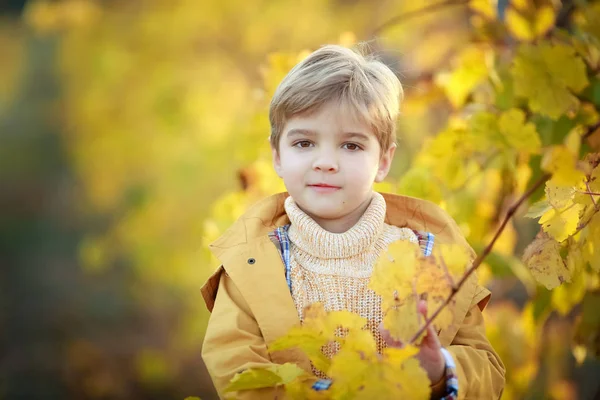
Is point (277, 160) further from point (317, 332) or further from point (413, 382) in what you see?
point (413, 382)

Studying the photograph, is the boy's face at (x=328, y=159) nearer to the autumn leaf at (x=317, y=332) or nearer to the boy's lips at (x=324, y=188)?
the boy's lips at (x=324, y=188)

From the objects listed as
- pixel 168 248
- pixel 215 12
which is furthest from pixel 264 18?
pixel 168 248

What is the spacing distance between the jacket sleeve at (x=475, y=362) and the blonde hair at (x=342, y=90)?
0.42 meters

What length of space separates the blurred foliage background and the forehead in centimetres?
301

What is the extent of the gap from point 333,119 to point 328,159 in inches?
3.3

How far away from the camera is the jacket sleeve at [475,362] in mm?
1495

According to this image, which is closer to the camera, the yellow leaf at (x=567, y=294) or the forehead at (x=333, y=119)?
the forehead at (x=333, y=119)

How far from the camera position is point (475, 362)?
154cm

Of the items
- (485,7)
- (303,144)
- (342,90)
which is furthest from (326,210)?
(485,7)

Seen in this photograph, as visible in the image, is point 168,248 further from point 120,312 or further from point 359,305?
point 359,305

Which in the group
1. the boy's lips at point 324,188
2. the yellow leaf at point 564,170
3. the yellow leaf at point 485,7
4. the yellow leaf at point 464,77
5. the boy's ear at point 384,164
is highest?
the yellow leaf at point 485,7

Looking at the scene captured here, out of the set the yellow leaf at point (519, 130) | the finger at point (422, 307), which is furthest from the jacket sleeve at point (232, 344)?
the yellow leaf at point (519, 130)

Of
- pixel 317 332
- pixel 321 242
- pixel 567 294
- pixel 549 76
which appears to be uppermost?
pixel 549 76

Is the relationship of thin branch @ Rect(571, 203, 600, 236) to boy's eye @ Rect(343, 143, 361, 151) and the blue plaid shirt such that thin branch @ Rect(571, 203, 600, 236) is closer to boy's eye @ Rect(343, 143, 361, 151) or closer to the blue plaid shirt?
the blue plaid shirt
